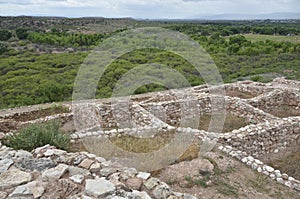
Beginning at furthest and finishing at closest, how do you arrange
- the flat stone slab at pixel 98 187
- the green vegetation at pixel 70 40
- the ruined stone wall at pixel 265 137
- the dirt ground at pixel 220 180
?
the green vegetation at pixel 70 40 < the ruined stone wall at pixel 265 137 < the dirt ground at pixel 220 180 < the flat stone slab at pixel 98 187

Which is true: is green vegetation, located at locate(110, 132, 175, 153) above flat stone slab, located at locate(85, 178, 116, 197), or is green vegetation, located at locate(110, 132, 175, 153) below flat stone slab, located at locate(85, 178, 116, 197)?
below

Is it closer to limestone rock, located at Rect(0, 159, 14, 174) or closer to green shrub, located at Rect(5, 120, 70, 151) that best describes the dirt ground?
green shrub, located at Rect(5, 120, 70, 151)

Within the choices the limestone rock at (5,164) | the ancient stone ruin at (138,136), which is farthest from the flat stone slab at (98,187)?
the limestone rock at (5,164)

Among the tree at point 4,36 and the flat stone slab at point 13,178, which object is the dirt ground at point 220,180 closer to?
the flat stone slab at point 13,178

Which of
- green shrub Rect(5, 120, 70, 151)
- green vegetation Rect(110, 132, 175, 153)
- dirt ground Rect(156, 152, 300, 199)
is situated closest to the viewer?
dirt ground Rect(156, 152, 300, 199)

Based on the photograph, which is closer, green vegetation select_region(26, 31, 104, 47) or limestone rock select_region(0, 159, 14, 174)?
limestone rock select_region(0, 159, 14, 174)

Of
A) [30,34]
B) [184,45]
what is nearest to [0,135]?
[184,45]

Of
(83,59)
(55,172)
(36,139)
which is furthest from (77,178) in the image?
(83,59)

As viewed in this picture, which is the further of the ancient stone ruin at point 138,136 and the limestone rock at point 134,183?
the limestone rock at point 134,183

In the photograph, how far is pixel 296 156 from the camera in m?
8.35

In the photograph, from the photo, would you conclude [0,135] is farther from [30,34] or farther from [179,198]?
[30,34]

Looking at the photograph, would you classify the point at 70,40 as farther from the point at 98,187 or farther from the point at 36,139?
the point at 98,187

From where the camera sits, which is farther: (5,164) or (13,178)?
(5,164)

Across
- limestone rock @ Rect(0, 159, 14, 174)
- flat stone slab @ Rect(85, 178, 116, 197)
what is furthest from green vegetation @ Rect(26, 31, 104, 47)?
flat stone slab @ Rect(85, 178, 116, 197)
